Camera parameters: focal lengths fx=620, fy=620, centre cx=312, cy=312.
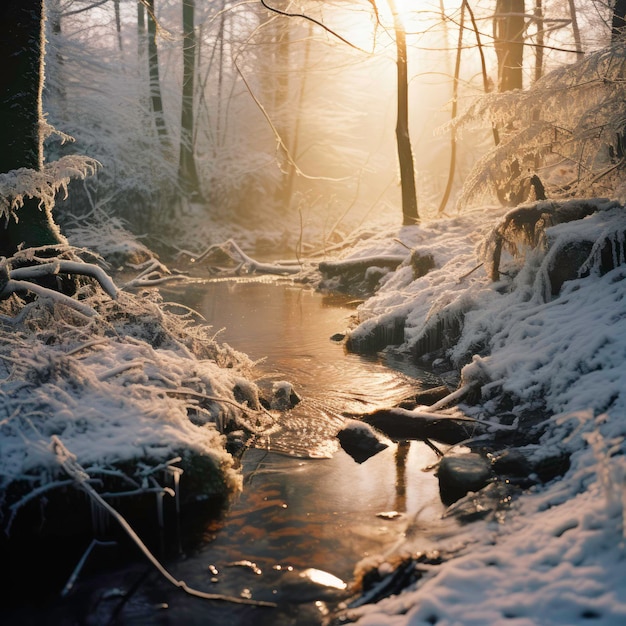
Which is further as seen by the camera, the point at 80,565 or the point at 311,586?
the point at 80,565

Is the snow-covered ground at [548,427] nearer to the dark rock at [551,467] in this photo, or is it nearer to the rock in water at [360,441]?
the dark rock at [551,467]

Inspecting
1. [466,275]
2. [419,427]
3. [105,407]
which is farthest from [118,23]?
[419,427]

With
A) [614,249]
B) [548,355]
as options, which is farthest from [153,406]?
[614,249]

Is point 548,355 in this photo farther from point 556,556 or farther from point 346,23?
point 346,23

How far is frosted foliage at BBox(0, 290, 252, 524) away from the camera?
13.9 ft

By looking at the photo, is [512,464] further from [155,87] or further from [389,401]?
[155,87]

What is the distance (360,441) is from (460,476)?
3.71 feet

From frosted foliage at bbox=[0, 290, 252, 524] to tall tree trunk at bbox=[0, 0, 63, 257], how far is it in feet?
3.05

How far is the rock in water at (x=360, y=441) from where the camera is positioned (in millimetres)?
5441

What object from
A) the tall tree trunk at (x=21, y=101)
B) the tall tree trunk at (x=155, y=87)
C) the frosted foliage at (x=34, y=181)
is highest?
the tall tree trunk at (x=155, y=87)

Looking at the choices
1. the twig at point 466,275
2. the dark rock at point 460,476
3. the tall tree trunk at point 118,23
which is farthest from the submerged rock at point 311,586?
the tall tree trunk at point 118,23

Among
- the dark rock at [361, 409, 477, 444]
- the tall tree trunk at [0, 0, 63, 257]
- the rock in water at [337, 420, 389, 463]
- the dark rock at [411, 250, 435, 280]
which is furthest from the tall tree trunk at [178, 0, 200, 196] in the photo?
the rock in water at [337, 420, 389, 463]

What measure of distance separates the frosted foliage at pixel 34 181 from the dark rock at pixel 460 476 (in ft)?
13.6

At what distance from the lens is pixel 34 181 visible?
5.99 m
